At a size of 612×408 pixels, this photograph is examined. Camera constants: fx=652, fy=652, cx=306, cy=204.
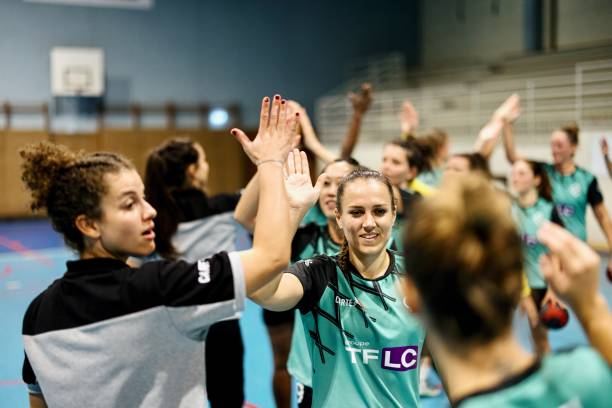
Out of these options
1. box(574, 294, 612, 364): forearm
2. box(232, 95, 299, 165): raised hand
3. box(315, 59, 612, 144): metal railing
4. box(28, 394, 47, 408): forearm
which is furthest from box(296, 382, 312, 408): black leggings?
box(315, 59, 612, 144): metal railing

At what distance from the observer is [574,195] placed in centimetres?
568

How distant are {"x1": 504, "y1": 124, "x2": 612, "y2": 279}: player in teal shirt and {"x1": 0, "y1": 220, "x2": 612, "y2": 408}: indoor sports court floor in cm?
109

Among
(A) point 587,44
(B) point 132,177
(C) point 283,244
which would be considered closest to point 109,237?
(B) point 132,177

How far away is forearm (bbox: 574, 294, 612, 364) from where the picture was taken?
4.24 feet

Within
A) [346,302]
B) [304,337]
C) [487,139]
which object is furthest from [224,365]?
[487,139]

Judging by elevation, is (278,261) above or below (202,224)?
above

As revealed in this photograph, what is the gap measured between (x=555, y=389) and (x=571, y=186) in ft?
16.1

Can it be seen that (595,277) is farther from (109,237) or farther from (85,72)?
(85,72)

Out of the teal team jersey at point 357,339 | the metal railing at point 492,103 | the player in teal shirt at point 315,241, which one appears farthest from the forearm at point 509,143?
the metal railing at point 492,103

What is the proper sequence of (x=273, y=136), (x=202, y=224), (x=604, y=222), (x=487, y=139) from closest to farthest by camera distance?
(x=273, y=136)
(x=202, y=224)
(x=487, y=139)
(x=604, y=222)

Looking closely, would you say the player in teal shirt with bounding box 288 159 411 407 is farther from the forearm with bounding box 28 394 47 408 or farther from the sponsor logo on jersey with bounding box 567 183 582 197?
the sponsor logo on jersey with bounding box 567 183 582 197

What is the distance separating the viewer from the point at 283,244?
174 cm

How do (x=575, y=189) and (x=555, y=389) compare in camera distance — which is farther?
(x=575, y=189)

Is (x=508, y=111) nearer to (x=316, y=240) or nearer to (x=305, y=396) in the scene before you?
(x=316, y=240)
